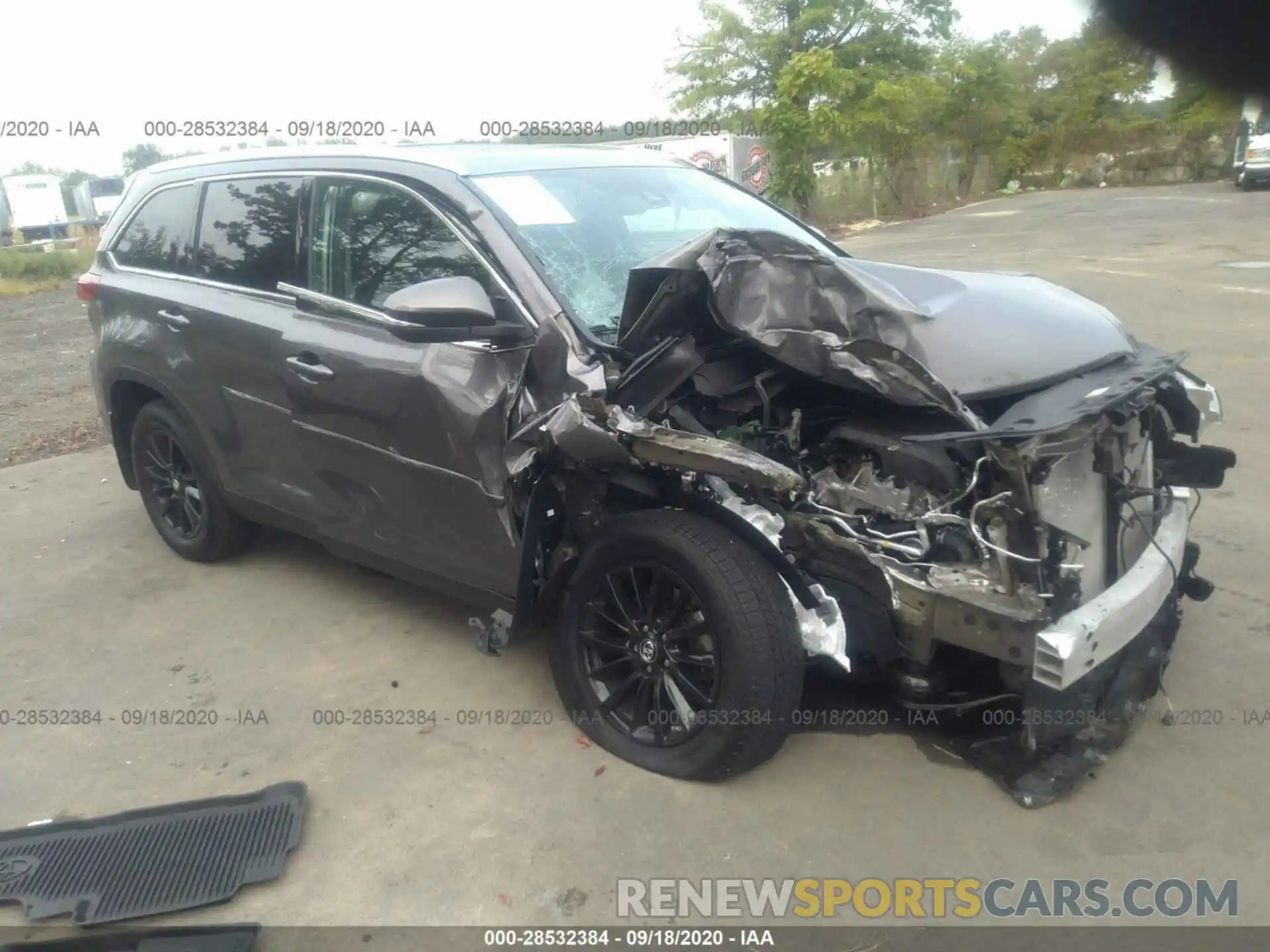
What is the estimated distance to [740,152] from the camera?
72.1 feet

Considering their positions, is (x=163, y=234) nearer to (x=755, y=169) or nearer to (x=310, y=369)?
(x=310, y=369)

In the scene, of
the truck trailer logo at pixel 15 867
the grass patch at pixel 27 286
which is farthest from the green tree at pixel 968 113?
the truck trailer logo at pixel 15 867

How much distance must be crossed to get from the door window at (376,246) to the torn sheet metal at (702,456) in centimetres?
85

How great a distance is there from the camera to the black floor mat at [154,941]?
2.54 meters

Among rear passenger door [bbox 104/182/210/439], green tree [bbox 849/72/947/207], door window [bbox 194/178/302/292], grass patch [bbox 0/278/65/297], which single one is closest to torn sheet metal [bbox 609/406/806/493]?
door window [bbox 194/178/302/292]

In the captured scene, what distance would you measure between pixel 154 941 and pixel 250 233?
271cm

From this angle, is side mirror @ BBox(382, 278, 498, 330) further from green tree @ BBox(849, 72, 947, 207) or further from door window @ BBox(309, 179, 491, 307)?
green tree @ BBox(849, 72, 947, 207)

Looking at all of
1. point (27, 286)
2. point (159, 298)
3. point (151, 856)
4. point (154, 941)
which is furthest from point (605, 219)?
point (27, 286)

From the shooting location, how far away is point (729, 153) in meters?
21.4

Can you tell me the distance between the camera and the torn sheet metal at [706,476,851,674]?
2762mm

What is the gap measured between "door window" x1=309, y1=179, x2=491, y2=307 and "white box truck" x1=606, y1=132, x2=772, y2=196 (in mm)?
15083

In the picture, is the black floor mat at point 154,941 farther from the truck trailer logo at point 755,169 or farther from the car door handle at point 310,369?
the truck trailer logo at point 755,169

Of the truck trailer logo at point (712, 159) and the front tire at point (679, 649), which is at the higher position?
the truck trailer logo at point (712, 159)

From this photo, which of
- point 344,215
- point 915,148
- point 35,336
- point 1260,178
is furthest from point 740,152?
point 344,215
